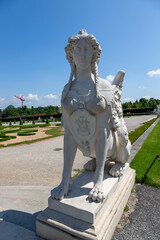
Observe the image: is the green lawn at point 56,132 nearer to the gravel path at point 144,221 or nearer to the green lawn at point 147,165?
the green lawn at point 147,165

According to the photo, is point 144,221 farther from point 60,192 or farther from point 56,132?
point 56,132

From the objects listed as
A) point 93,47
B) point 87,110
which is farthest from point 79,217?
point 93,47

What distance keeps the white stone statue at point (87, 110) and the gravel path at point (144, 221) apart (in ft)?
3.15

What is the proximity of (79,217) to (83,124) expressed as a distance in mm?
1503

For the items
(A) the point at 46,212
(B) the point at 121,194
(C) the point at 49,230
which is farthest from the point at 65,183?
(B) the point at 121,194

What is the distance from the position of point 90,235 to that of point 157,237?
1385 millimetres

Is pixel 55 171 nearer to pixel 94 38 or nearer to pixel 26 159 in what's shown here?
pixel 26 159

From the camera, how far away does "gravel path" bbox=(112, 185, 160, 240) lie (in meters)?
2.74

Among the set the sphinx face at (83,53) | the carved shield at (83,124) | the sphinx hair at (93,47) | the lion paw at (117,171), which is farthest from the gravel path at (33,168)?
the sphinx face at (83,53)

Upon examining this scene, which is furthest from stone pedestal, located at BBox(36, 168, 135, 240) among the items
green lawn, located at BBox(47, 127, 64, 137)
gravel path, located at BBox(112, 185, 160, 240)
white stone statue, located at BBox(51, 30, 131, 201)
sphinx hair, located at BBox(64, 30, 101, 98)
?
green lawn, located at BBox(47, 127, 64, 137)

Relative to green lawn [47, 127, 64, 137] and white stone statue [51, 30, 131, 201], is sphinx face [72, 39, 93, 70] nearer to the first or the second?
white stone statue [51, 30, 131, 201]

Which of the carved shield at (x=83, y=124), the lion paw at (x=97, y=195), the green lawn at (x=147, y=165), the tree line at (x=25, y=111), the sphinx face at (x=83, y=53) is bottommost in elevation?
the green lawn at (x=147, y=165)

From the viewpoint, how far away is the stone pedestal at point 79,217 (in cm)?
230

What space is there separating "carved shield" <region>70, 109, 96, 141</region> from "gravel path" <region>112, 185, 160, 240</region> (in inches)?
73.9
